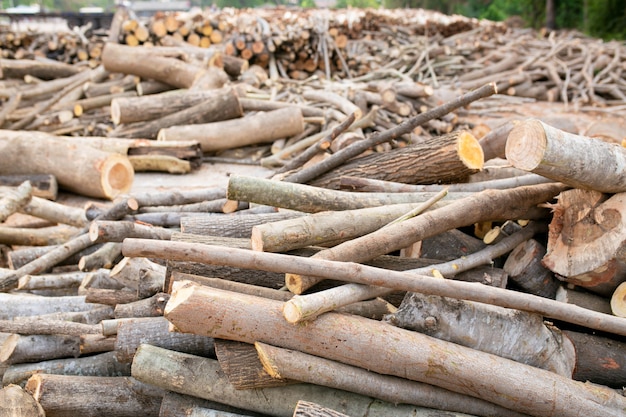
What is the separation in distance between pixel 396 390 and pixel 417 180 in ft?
6.74

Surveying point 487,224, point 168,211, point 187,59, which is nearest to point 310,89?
point 187,59

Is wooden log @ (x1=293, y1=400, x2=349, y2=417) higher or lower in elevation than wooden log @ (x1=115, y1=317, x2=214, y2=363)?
higher

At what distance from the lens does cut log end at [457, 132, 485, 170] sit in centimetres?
461

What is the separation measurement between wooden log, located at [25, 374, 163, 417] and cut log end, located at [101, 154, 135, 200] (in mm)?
4106

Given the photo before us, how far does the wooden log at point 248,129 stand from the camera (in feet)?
30.6

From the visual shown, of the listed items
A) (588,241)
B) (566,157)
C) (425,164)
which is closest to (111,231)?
(425,164)

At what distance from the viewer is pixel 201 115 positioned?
952 cm

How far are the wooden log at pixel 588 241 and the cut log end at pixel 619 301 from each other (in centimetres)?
3

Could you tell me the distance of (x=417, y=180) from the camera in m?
4.85

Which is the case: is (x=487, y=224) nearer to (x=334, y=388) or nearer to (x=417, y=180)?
(x=417, y=180)

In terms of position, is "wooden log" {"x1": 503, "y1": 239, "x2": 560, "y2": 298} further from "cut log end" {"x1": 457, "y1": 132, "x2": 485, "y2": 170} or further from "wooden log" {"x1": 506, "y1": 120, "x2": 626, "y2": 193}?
"cut log end" {"x1": 457, "y1": 132, "x2": 485, "y2": 170}

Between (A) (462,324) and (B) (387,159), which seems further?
(B) (387,159)

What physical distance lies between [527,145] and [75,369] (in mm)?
3054

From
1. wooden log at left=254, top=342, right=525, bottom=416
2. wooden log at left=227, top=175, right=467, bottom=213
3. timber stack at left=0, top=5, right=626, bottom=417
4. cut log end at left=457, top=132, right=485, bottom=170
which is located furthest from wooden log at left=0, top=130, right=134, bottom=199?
wooden log at left=254, top=342, right=525, bottom=416
